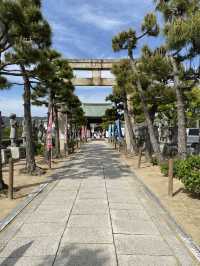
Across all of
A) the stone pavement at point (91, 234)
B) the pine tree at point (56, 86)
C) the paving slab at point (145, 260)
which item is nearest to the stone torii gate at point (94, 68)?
the pine tree at point (56, 86)

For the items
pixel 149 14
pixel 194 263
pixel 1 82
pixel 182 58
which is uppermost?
pixel 149 14

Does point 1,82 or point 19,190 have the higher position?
point 1,82

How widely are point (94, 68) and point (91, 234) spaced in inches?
974

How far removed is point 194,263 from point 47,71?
7.52 meters

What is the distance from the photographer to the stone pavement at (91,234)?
5.07 metres

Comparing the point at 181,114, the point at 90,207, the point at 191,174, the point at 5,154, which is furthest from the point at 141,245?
the point at 5,154

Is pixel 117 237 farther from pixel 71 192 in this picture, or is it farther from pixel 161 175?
pixel 161 175

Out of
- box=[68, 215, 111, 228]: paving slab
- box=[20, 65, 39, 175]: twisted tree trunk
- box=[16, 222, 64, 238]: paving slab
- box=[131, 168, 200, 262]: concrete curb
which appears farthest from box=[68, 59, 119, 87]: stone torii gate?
box=[16, 222, 64, 238]: paving slab

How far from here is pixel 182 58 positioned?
13.0 meters

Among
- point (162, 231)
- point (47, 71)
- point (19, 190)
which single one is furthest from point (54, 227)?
point (47, 71)

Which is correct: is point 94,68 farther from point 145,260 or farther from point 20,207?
point 145,260

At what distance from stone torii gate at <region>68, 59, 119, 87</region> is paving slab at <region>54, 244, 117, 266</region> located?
24.4 m

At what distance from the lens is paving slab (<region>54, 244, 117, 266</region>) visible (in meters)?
4.92

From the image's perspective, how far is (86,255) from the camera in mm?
5195
